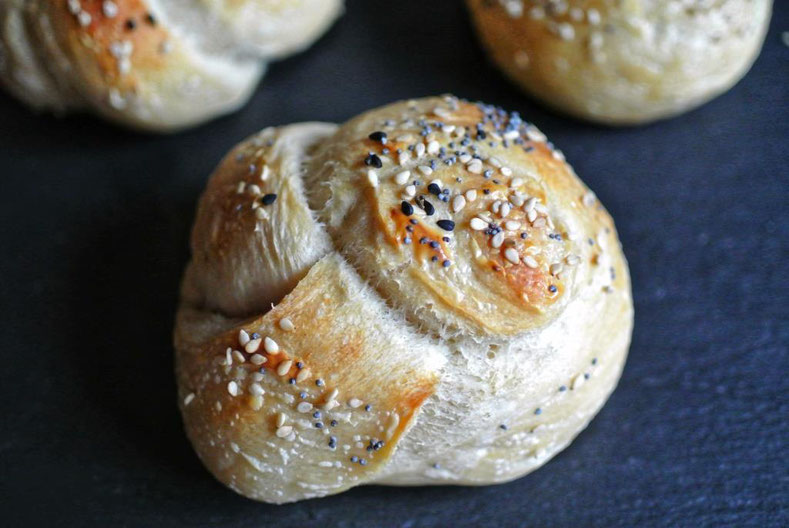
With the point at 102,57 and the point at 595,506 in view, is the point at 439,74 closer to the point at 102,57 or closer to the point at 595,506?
the point at 102,57

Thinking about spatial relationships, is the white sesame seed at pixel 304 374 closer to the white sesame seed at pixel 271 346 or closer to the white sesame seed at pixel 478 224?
the white sesame seed at pixel 271 346

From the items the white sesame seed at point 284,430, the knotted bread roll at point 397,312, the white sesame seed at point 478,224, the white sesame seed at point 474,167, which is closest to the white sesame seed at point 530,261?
the knotted bread roll at point 397,312

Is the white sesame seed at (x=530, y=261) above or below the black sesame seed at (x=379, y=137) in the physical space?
below

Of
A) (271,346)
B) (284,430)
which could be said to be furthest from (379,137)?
(284,430)

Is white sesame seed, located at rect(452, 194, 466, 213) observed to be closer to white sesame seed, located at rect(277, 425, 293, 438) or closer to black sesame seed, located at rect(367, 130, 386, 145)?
black sesame seed, located at rect(367, 130, 386, 145)

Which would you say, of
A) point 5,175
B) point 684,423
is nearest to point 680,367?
point 684,423

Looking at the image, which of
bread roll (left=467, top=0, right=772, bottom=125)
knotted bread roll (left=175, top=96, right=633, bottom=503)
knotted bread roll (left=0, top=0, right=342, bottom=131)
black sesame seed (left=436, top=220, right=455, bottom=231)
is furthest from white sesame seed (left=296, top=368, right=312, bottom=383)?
bread roll (left=467, top=0, right=772, bottom=125)
